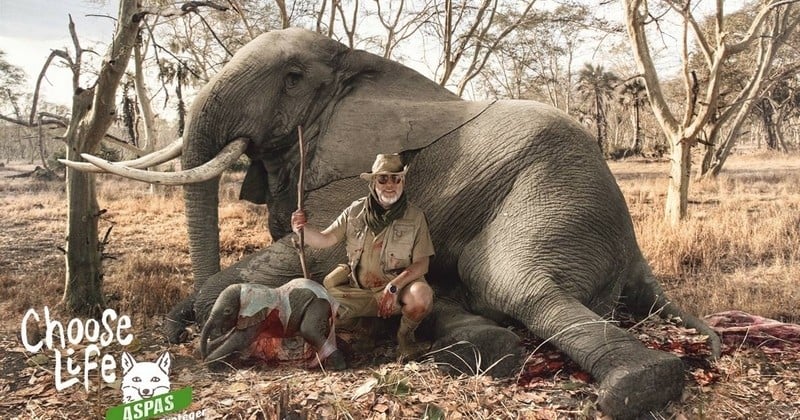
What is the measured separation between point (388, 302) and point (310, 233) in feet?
1.93

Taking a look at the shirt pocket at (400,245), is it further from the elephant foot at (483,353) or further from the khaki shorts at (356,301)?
the elephant foot at (483,353)

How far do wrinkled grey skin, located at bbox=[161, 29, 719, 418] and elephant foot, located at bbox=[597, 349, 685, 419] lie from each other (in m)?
0.42

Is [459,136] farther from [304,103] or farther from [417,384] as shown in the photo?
[417,384]

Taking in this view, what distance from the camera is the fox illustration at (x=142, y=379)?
2.98 meters

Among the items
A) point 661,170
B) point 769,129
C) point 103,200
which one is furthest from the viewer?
point 769,129

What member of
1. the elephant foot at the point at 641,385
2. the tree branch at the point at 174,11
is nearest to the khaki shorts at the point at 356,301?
the elephant foot at the point at 641,385

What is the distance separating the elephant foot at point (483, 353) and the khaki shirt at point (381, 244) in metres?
0.53

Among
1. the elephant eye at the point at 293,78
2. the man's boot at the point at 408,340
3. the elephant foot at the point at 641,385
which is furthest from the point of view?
the elephant eye at the point at 293,78

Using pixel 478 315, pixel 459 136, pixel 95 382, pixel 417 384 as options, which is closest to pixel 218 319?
pixel 95 382

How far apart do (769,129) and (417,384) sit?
111ft

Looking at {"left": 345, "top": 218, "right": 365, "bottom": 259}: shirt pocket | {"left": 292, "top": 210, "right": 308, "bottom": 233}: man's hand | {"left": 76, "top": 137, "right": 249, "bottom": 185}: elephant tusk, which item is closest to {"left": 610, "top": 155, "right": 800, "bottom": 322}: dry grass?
{"left": 345, "top": 218, "right": 365, "bottom": 259}: shirt pocket

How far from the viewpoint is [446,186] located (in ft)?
13.5

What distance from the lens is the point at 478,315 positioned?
12.5 ft

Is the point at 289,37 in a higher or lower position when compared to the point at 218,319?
higher
